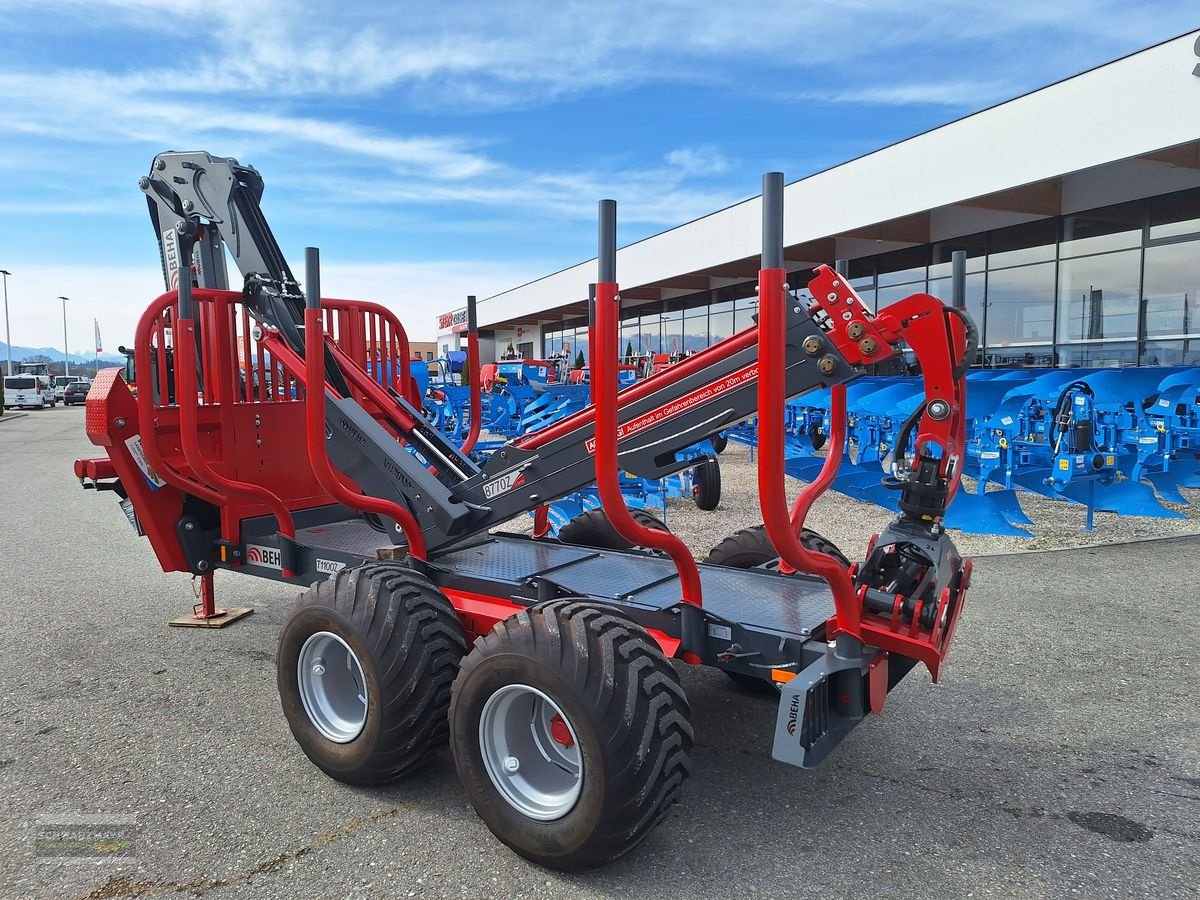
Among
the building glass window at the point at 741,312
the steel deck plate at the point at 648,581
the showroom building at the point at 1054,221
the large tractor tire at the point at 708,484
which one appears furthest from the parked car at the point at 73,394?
the large tractor tire at the point at 708,484

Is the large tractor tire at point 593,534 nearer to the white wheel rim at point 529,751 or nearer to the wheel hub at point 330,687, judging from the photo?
the wheel hub at point 330,687

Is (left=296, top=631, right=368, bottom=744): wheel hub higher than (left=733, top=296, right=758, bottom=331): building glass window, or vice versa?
(left=733, top=296, right=758, bottom=331): building glass window

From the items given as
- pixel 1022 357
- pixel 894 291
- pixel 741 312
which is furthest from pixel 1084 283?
pixel 741 312

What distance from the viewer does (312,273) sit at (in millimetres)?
3676

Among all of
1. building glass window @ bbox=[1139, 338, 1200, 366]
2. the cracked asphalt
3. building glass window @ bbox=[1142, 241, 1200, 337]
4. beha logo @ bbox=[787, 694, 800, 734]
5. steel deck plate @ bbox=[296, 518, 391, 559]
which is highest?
building glass window @ bbox=[1142, 241, 1200, 337]

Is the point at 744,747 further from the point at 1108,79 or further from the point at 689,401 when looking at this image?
the point at 1108,79

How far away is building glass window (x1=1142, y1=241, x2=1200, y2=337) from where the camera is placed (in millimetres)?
13461

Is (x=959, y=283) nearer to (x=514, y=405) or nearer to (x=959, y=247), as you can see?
(x=514, y=405)

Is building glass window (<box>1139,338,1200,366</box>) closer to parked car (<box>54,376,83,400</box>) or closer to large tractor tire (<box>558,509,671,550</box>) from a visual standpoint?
large tractor tire (<box>558,509,671,550</box>)

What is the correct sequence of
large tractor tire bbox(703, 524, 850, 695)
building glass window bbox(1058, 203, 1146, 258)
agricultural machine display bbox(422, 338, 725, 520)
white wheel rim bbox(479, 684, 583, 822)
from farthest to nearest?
building glass window bbox(1058, 203, 1146, 258)
agricultural machine display bbox(422, 338, 725, 520)
large tractor tire bbox(703, 524, 850, 695)
white wheel rim bbox(479, 684, 583, 822)

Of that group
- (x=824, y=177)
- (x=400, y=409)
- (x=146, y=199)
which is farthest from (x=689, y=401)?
(x=824, y=177)

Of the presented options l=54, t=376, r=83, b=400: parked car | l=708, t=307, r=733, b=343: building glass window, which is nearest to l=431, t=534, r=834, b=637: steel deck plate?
l=708, t=307, r=733, b=343: building glass window

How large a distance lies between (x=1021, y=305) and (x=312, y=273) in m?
15.8

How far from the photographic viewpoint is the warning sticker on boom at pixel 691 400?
3352 mm
